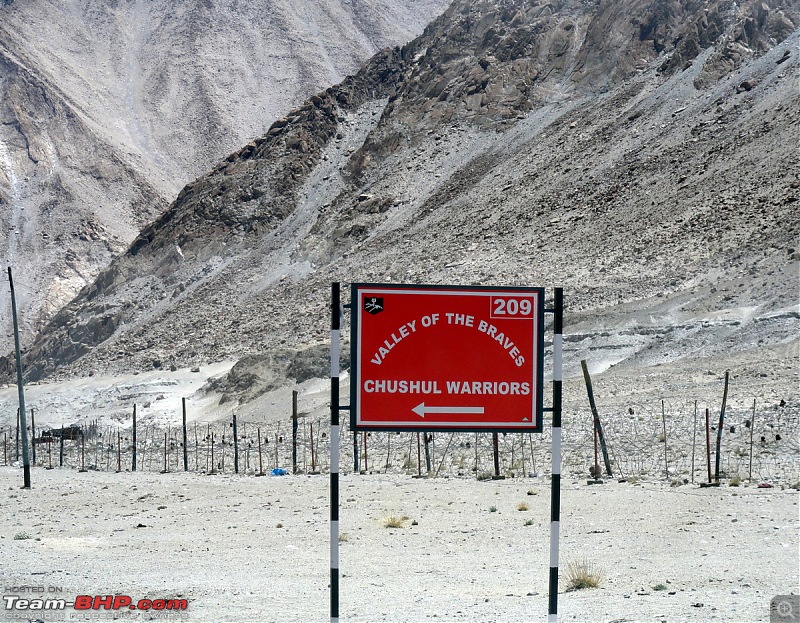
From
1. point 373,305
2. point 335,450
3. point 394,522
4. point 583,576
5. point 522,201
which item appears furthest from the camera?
point 522,201

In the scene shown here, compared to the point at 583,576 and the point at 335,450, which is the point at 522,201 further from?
the point at 335,450

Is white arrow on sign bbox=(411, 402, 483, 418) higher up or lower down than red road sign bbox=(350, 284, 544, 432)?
lower down

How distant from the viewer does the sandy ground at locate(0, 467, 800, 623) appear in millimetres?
10602

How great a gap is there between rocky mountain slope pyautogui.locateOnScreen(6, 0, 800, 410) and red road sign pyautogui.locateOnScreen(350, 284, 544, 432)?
27.9 meters

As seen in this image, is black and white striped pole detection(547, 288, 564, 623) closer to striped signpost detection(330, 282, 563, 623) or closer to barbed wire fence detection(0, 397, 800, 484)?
striped signpost detection(330, 282, 563, 623)

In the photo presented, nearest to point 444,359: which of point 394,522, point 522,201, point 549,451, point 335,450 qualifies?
point 335,450

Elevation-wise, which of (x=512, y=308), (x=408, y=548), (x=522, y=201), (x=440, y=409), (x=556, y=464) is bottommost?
(x=408, y=548)

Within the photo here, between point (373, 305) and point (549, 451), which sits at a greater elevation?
point (373, 305)

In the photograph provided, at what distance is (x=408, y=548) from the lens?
15.0 meters

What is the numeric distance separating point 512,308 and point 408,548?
308 inches

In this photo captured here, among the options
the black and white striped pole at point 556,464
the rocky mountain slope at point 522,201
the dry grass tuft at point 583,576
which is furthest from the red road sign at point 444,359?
the rocky mountain slope at point 522,201

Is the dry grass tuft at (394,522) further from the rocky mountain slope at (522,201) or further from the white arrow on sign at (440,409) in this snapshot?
the rocky mountain slope at (522,201)

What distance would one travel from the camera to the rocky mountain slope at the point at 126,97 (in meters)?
108

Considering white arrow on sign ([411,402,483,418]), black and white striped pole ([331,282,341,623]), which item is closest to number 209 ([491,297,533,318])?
white arrow on sign ([411,402,483,418])
